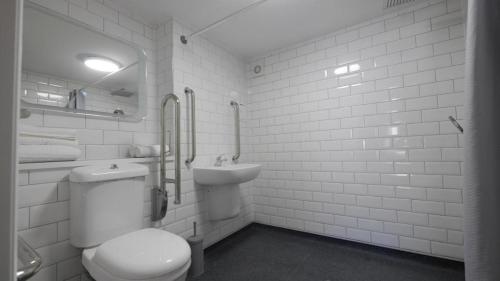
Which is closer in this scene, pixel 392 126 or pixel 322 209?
pixel 392 126

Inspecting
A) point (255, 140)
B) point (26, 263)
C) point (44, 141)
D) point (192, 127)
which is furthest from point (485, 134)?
point (255, 140)

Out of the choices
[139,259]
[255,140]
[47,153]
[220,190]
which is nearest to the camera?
[139,259]

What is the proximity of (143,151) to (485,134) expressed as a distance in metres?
1.76

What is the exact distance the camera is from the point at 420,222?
1.69m

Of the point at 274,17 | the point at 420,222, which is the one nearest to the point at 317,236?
the point at 420,222

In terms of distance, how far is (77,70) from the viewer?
1.38m

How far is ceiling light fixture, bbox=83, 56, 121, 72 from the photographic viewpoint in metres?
1.44

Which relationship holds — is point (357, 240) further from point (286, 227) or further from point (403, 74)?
point (403, 74)

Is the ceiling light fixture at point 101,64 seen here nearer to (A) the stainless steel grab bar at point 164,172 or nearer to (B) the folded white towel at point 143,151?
(A) the stainless steel grab bar at point 164,172

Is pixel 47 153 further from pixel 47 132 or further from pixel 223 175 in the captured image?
pixel 223 175

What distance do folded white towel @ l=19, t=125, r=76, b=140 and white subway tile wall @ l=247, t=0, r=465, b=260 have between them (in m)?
1.83

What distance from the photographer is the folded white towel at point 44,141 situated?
1078mm

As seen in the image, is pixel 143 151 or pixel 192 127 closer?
pixel 143 151

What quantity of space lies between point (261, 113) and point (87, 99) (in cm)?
173
